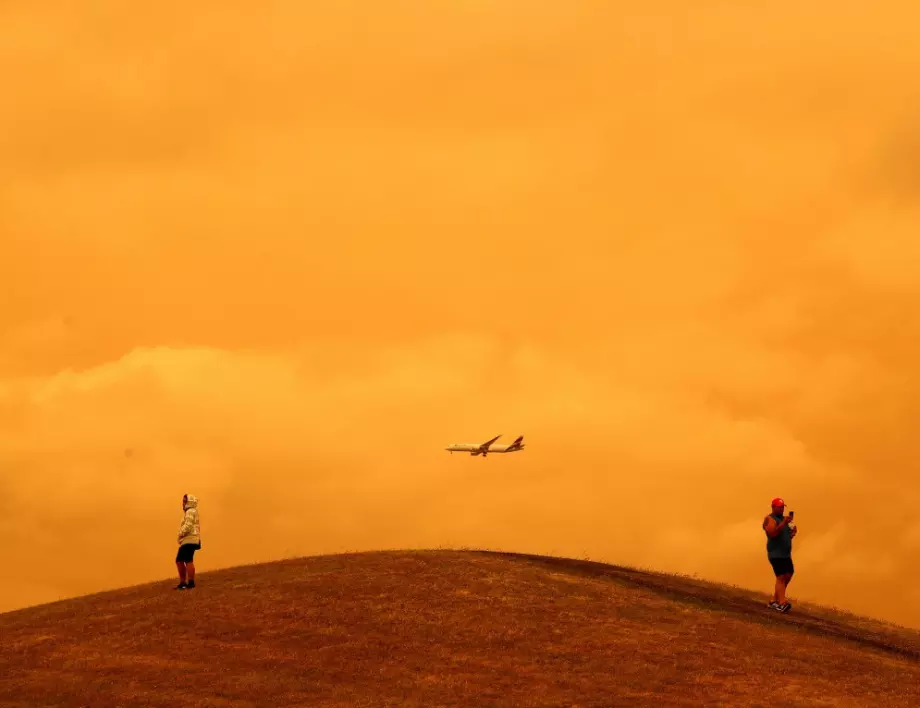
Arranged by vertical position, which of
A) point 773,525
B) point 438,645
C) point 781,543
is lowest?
point 438,645

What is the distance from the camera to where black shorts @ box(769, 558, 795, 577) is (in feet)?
100

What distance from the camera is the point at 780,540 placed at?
30.4 meters

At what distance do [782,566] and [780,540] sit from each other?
803 mm

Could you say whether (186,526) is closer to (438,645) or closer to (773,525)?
(438,645)

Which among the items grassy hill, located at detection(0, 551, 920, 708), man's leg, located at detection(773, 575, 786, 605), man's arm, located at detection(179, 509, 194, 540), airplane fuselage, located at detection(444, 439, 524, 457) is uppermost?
airplane fuselage, located at detection(444, 439, 524, 457)

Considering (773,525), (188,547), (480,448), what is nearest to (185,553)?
(188,547)

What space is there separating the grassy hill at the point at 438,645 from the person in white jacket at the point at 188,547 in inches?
19.5

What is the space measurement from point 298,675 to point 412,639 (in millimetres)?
2977

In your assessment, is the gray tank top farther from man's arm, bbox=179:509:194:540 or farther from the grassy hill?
man's arm, bbox=179:509:194:540

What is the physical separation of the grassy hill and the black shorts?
3.97ft

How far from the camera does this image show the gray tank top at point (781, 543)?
30.4 metres

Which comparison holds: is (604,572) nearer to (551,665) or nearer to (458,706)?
(551,665)

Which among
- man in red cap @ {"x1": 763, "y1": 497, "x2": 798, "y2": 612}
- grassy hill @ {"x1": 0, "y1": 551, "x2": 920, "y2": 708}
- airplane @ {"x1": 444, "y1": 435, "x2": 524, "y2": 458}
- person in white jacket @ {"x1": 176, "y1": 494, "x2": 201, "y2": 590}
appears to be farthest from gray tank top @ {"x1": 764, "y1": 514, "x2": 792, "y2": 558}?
airplane @ {"x1": 444, "y1": 435, "x2": 524, "y2": 458}

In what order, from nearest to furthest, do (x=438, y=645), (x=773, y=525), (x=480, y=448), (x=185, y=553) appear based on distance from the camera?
(x=438, y=645)
(x=773, y=525)
(x=185, y=553)
(x=480, y=448)
